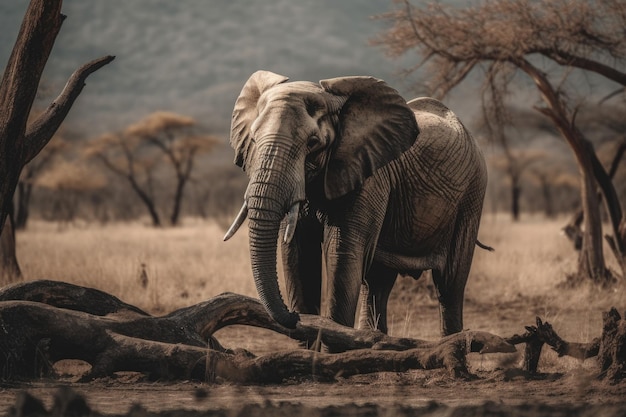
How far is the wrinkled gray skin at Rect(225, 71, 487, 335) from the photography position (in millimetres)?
5855

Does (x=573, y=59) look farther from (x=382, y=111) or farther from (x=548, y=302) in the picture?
(x=382, y=111)

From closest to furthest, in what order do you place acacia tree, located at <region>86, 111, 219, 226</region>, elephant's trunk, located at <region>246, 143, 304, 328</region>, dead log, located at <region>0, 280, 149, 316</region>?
elephant's trunk, located at <region>246, 143, 304, 328</region> < dead log, located at <region>0, 280, 149, 316</region> < acacia tree, located at <region>86, 111, 219, 226</region>

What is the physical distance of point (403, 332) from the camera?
912 cm

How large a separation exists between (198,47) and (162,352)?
572 feet

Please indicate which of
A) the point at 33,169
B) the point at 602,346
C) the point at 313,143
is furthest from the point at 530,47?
the point at 33,169

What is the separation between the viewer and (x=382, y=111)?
6781mm

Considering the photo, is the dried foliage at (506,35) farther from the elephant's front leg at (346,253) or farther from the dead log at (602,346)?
the dead log at (602,346)

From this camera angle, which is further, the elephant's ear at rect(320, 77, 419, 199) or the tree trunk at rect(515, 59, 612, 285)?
the tree trunk at rect(515, 59, 612, 285)

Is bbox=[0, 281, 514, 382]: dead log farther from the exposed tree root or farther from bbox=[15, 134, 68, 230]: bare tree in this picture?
bbox=[15, 134, 68, 230]: bare tree

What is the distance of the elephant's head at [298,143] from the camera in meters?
5.79

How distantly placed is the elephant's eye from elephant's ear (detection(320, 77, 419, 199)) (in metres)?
0.29

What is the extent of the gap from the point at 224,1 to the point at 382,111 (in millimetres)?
194923

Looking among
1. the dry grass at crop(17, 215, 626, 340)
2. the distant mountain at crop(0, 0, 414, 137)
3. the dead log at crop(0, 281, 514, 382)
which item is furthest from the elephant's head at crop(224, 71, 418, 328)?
the distant mountain at crop(0, 0, 414, 137)

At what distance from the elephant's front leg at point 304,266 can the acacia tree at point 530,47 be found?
18.6 ft
